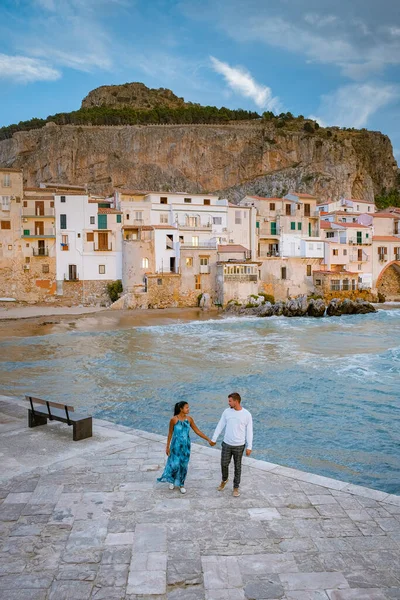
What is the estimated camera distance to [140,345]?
26922 mm

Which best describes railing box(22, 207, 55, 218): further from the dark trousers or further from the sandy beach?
the dark trousers

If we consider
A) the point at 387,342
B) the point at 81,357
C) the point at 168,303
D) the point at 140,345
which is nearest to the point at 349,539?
the point at 81,357

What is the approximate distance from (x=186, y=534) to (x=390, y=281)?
59658 mm

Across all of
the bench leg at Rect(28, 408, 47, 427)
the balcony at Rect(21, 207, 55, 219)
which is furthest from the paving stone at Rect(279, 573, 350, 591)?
the balcony at Rect(21, 207, 55, 219)

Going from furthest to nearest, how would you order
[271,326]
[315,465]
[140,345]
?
[271,326], [140,345], [315,465]

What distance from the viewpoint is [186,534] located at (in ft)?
18.2

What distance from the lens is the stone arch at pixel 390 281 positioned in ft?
191

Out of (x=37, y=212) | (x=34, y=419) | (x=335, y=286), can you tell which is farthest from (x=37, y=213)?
(x=34, y=419)

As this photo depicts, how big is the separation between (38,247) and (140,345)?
23.0 metres

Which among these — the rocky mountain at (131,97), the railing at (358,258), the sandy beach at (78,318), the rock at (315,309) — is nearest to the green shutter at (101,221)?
the sandy beach at (78,318)

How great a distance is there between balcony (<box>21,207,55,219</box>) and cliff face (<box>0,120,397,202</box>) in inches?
1734

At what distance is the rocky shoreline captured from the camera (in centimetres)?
4166

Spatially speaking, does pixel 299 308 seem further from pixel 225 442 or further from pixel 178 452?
pixel 178 452

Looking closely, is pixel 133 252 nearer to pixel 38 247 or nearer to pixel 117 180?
pixel 38 247
